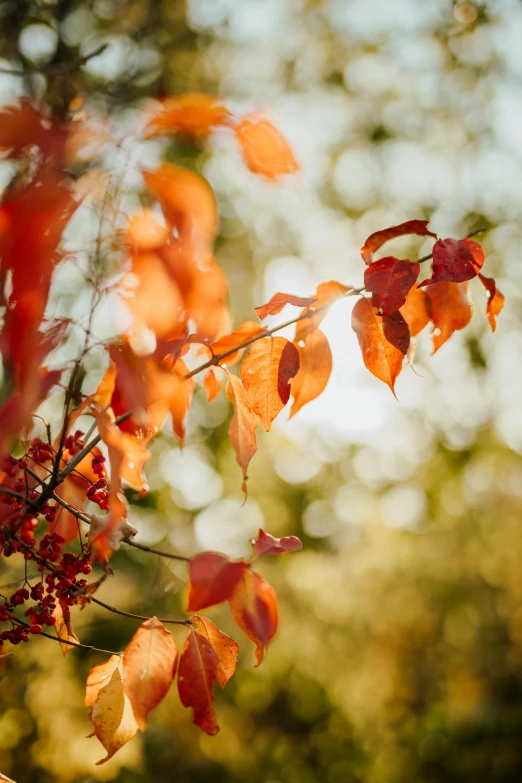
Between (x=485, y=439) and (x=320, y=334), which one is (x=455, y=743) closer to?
(x=485, y=439)

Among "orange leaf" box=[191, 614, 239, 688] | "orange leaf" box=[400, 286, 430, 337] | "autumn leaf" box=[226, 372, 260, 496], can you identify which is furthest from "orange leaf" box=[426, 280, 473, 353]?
"orange leaf" box=[191, 614, 239, 688]

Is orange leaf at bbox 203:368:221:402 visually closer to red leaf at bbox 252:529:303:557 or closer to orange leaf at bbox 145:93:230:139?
red leaf at bbox 252:529:303:557

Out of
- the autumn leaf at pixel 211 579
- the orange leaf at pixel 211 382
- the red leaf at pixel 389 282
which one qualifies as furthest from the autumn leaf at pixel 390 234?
the autumn leaf at pixel 211 579

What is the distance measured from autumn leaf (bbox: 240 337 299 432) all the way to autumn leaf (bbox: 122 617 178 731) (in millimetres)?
354

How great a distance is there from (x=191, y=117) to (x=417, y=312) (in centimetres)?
56

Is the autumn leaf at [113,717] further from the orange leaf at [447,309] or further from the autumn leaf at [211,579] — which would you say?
the orange leaf at [447,309]

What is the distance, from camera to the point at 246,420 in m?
0.98

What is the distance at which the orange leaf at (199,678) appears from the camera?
2.78ft

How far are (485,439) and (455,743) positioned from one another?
4.96 m

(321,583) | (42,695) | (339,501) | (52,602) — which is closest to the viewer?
(52,602)

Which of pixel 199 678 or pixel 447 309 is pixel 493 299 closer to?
pixel 447 309

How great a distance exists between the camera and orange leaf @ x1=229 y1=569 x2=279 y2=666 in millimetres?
762

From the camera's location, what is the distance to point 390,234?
0.94 meters

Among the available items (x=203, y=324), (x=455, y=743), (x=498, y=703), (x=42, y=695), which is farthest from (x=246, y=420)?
(x=498, y=703)
